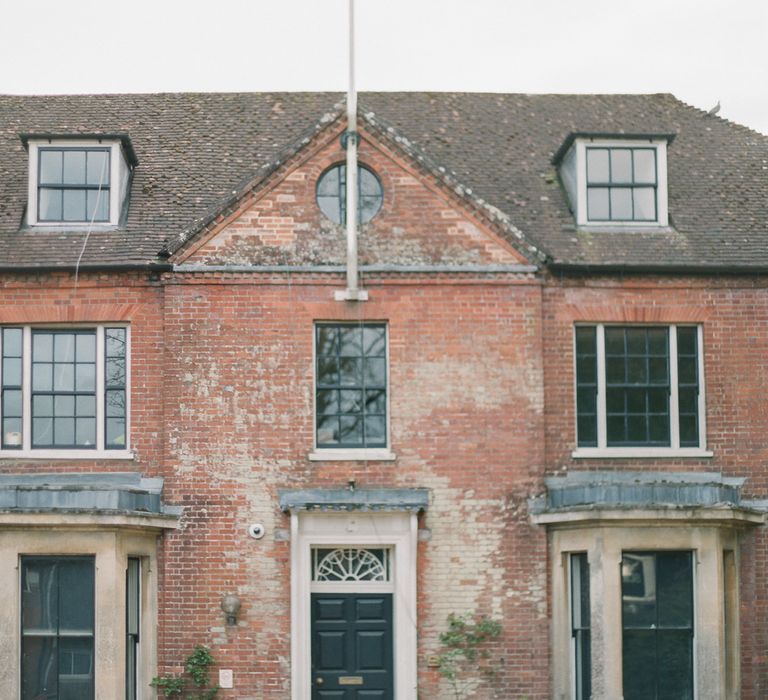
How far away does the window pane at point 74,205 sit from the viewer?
20.4m

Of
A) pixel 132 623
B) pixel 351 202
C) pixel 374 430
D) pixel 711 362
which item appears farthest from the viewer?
pixel 711 362

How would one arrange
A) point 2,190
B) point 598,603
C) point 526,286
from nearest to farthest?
point 598,603 < point 526,286 < point 2,190

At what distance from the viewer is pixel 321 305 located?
764 inches

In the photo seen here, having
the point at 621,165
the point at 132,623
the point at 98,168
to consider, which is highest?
the point at 621,165

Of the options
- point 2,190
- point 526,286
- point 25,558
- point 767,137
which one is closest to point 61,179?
point 2,190

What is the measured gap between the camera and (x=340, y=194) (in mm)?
19672

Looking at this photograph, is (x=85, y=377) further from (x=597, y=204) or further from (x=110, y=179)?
(x=597, y=204)

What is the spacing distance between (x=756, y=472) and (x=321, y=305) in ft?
22.5

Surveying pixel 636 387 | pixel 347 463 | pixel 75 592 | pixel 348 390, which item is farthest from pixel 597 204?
Result: pixel 75 592

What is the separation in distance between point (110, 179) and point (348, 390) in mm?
4950

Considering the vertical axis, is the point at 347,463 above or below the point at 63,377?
below

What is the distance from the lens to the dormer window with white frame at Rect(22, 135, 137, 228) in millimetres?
20344

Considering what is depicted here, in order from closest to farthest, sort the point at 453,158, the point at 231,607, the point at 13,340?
the point at 231,607, the point at 13,340, the point at 453,158

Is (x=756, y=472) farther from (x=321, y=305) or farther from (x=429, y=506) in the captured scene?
(x=321, y=305)
